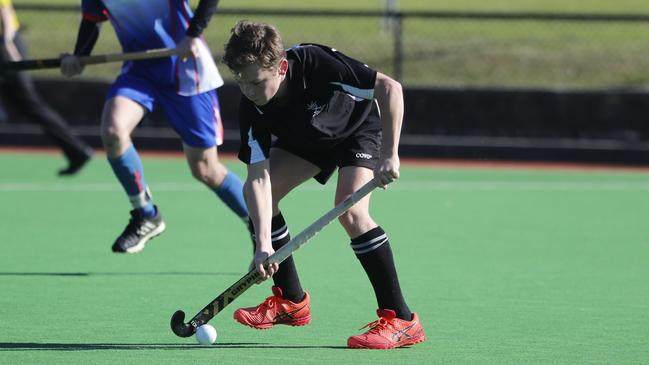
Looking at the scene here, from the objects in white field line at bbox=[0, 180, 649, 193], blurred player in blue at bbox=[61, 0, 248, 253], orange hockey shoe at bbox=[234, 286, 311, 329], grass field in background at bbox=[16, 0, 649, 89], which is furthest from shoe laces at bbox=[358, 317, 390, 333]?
grass field in background at bbox=[16, 0, 649, 89]

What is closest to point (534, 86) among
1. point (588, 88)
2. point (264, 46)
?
point (588, 88)

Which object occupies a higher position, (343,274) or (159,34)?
(159,34)

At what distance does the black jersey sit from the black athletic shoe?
1.99m

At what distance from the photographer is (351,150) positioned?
495cm

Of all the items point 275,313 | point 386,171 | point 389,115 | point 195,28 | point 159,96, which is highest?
point 389,115

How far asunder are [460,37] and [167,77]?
30.1 feet

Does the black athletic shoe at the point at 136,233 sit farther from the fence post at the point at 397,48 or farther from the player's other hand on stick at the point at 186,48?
the fence post at the point at 397,48

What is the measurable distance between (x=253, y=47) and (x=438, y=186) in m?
6.04

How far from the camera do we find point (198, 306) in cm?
557

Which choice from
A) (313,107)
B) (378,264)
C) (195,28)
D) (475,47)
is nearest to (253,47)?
(313,107)

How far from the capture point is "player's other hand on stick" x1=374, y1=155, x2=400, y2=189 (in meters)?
4.54

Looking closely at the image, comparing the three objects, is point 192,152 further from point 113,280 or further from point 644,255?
point 644,255

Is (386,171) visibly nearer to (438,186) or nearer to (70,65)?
(70,65)

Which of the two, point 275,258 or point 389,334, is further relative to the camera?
point 389,334
